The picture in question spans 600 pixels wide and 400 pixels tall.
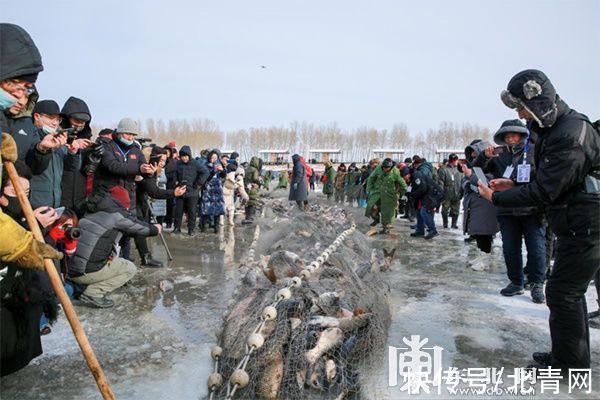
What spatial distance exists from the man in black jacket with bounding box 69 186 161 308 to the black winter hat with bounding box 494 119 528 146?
4.23 m

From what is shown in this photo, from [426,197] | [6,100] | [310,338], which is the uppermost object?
[6,100]

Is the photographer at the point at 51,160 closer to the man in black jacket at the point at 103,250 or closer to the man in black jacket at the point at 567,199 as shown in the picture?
the man in black jacket at the point at 103,250

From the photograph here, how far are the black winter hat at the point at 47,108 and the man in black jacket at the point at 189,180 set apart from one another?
190 inches

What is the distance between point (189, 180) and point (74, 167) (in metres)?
4.48

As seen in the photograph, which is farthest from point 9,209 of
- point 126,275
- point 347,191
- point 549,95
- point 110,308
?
point 347,191

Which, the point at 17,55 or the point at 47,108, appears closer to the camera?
the point at 17,55

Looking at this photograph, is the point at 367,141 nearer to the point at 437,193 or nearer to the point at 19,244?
the point at 437,193

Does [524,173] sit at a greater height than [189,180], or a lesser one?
greater

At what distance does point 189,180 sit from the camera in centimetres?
911

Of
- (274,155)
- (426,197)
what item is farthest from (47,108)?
(274,155)

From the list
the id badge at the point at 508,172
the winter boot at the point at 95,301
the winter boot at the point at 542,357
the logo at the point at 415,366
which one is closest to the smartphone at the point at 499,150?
the id badge at the point at 508,172

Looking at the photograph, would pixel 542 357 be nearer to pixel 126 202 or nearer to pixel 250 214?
pixel 126 202

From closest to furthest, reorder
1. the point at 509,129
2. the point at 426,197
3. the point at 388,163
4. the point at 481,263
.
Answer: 1. the point at 509,129
2. the point at 481,263
3. the point at 426,197
4. the point at 388,163

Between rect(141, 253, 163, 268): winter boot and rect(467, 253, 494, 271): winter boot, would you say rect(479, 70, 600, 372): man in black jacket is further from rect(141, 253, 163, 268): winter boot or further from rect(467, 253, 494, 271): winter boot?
rect(141, 253, 163, 268): winter boot
